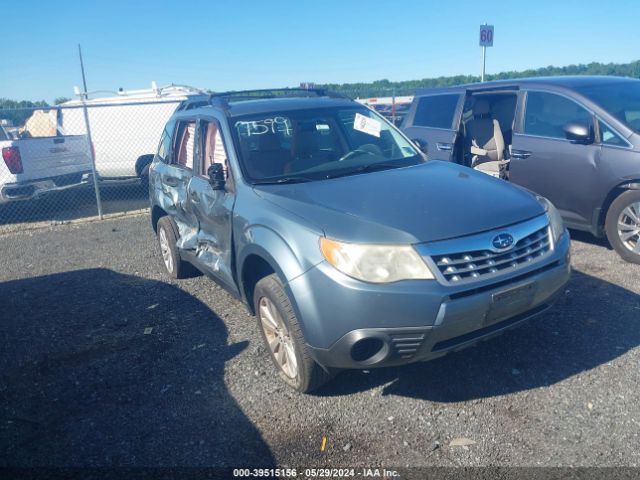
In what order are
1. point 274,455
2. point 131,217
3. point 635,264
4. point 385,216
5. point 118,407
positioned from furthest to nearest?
point 131,217, point 635,264, point 118,407, point 385,216, point 274,455

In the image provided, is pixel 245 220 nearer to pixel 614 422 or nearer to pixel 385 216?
pixel 385 216

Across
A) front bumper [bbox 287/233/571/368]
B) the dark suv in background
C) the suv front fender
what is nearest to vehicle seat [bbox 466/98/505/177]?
the dark suv in background

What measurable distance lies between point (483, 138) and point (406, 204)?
16.5ft

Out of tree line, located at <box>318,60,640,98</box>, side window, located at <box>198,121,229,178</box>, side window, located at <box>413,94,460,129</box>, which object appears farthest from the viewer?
tree line, located at <box>318,60,640,98</box>

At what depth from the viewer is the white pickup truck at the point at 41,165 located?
349 inches

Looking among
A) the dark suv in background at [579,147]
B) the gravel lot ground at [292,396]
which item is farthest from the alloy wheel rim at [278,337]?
the dark suv in background at [579,147]

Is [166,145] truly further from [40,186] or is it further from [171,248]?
[40,186]

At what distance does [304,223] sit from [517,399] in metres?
1.66

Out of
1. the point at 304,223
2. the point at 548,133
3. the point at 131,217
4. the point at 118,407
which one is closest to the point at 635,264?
the point at 548,133

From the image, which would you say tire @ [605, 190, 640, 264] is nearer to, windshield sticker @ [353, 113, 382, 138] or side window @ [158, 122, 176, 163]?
windshield sticker @ [353, 113, 382, 138]

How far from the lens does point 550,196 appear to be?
19.6ft

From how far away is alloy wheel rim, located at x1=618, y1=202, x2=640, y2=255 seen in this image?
532cm

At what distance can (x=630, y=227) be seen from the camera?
5402 mm

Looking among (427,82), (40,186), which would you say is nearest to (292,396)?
(40,186)
